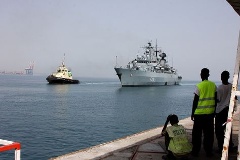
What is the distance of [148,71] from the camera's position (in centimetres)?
9038

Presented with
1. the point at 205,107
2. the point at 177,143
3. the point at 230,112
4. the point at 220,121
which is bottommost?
the point at 177,143

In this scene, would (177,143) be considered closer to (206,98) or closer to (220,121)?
(206,98)

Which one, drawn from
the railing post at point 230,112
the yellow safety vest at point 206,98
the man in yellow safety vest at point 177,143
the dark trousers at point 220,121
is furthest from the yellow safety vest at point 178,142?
the railing post at point 230,112

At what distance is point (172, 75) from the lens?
114 metres

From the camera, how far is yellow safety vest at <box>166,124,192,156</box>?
218 inches

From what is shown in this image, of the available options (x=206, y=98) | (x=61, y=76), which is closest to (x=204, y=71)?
(x=206, y=98)

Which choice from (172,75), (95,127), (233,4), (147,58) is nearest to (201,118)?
(233,4)

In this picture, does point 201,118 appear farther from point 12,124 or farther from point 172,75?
point 172,75

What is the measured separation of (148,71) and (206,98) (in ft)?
278

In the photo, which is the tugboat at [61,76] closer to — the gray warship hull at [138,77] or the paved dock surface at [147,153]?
the gray warship hull at [138,77]

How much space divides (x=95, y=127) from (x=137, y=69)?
218 feet

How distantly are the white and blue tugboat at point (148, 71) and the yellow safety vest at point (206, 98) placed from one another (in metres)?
78.4

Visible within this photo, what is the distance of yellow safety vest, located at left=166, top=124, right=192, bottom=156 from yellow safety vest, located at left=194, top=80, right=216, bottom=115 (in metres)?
0.64

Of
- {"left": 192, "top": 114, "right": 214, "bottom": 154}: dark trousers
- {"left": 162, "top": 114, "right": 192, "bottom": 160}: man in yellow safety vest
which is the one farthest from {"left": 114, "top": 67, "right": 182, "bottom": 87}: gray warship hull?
{"left": 162, "top": 114, "right": 192, "bottom": 160}: man in yellow safety vest
